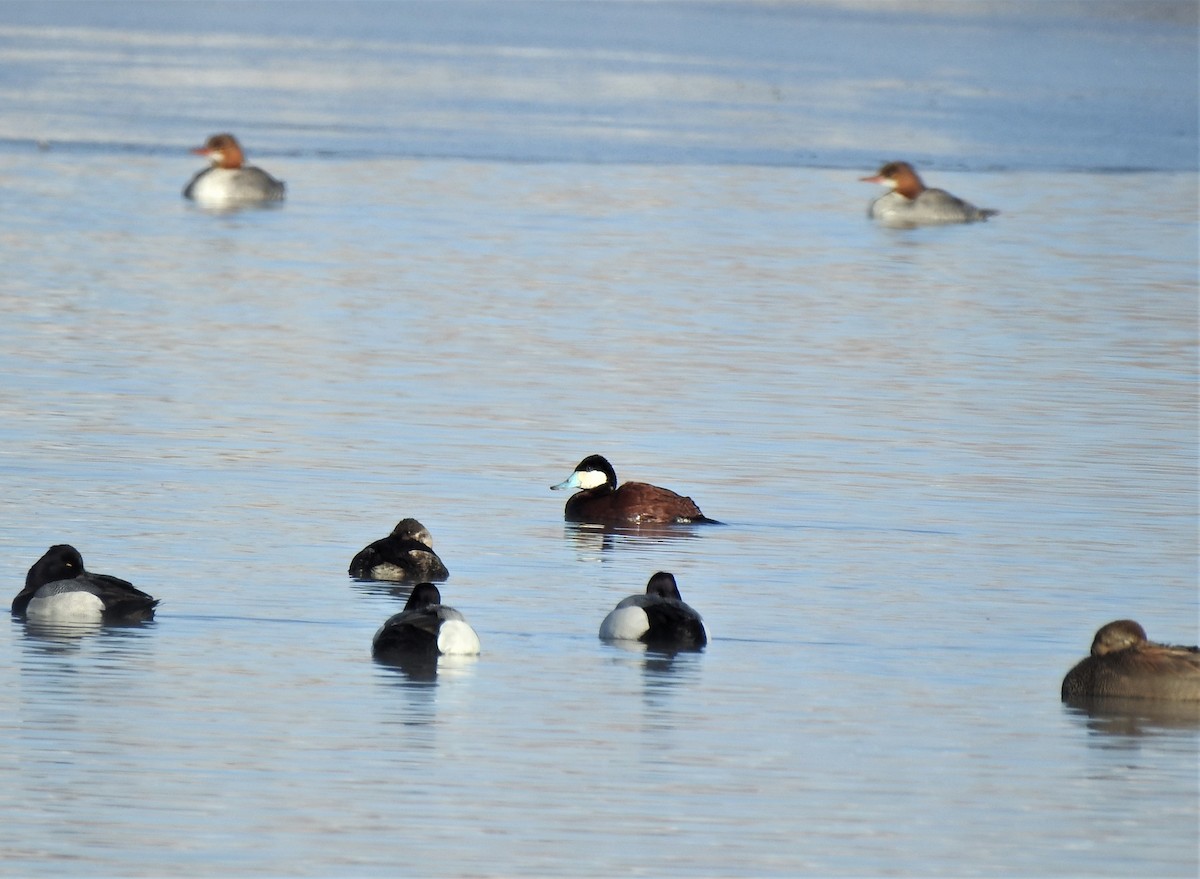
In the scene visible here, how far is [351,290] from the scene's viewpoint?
2270cm

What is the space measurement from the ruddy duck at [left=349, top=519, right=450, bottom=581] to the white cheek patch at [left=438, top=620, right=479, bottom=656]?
130 cm

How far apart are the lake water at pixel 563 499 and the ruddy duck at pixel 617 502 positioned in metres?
0.17

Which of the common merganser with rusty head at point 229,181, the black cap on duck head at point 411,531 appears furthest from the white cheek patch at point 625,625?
the common merganser with rusty head at point 229,181

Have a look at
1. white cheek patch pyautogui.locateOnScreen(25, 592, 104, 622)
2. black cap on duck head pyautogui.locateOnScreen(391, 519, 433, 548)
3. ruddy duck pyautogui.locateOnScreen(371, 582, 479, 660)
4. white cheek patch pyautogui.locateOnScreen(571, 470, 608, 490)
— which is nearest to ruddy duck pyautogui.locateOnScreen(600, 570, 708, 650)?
ruddy duck pyautogui.locateOnScreen(371, 582, 479, 660)

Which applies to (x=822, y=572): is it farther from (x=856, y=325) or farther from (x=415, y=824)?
(x=856, y=325)

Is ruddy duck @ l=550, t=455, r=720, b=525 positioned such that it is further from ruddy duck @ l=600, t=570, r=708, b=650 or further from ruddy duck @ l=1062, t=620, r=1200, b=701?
ruddy duck @ l=1062, t=620, r=1200, b=701

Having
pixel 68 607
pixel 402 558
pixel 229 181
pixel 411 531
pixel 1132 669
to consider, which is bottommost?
pixel 1132 669

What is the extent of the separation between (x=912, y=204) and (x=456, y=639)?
73.6 feet

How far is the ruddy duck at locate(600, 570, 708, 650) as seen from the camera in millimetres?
10156

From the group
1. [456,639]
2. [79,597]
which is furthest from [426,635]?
[79,597]

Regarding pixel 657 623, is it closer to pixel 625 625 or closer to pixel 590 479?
pixel 625 625

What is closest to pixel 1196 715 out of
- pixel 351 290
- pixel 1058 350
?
pixel 1058 350

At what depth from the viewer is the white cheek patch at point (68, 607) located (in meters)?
10.3

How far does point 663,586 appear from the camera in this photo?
10430 mm
